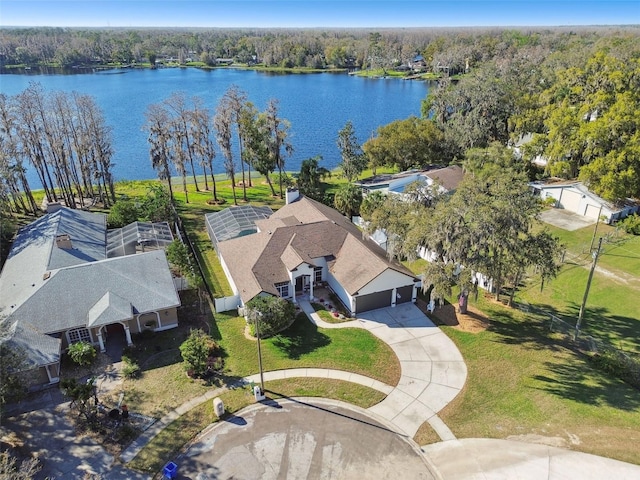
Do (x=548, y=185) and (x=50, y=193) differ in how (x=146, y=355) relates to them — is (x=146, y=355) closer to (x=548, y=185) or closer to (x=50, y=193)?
(x=50, y=193)

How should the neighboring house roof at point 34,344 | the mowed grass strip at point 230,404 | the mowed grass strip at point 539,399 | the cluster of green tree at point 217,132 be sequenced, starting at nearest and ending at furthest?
the mowed grass strip at point 230,404
the mowed grass strip at point 539,399
the neighboring house roof at point 34,344
the cluster of green tree at point 217,132

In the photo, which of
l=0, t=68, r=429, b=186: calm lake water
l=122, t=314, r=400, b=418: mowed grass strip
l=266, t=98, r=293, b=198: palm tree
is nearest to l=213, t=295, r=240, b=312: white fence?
l=122, t=314, r=400, b=418: mowed grass strip

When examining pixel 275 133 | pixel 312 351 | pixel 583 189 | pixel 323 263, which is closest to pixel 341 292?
pixel 323 263

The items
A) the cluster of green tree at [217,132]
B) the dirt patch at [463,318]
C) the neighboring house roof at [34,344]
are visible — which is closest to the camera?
the neighboring house roof at [34,344]

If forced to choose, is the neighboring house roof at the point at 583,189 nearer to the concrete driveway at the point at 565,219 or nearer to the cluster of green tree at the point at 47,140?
the concrete driveway at the point at 565,219

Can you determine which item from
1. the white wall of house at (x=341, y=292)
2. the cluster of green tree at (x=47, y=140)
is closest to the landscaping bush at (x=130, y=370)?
the white wall of house at (x=341, y=292)

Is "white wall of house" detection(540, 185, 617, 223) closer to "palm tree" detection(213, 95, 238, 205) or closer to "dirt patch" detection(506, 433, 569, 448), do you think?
"dirt patch" detection(506, 433, 569, 448)

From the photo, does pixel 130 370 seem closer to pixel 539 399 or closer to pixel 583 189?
pixel 539 399
